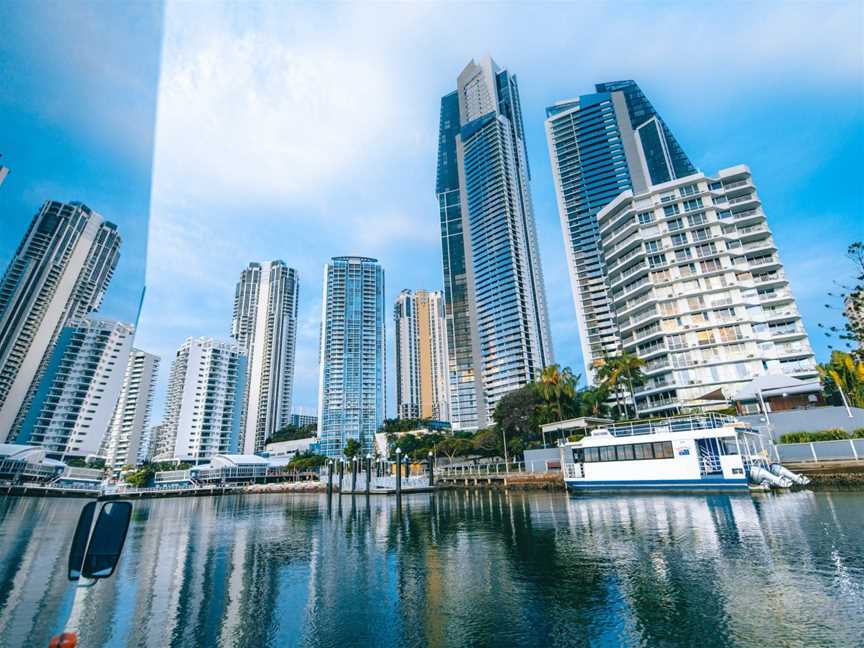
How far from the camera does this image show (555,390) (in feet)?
201

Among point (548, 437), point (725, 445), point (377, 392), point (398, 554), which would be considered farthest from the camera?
point (377, 392)

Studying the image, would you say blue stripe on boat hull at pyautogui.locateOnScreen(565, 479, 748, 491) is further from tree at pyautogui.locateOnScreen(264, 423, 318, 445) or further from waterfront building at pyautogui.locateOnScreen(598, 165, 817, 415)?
tree at pyautogui.locateOnScreen(264, 423, 318, 445)

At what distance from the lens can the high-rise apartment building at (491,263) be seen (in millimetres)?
137250

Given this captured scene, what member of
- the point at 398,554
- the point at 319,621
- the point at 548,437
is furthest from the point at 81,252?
the point at 548,437

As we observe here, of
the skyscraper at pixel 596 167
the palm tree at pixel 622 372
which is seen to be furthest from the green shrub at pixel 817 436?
the skyscraper at pixel 596 167

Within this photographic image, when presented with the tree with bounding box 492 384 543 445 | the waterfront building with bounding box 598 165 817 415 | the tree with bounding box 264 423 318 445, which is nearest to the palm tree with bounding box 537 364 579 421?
the tree with bounding box 492 384 543 445

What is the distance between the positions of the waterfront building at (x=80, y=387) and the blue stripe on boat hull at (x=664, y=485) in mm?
38988

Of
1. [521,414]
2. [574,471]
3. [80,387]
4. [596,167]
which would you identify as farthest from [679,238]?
[596,167]

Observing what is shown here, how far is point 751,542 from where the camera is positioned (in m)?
16.1

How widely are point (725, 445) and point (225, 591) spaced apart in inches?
1432

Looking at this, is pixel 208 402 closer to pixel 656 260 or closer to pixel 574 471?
pixel 574 471

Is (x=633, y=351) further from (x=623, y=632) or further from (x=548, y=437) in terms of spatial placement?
(x=623, y=632)

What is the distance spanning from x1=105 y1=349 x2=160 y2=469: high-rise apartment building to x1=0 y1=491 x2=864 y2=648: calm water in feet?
518

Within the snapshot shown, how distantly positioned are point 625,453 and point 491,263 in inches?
4417
